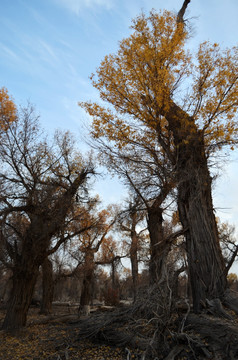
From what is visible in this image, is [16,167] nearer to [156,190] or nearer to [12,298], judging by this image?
[12,298]

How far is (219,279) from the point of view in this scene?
18.1 feet

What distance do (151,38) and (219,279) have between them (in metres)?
7.46

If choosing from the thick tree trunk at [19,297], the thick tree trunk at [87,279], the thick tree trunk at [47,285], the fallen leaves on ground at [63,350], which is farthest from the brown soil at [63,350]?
the thick tree trunk at [87,279]

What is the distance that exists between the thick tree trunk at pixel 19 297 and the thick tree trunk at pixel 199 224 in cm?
537

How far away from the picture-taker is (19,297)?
7.94 meters

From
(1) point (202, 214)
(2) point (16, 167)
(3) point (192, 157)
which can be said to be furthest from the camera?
(2) point (16, 167)

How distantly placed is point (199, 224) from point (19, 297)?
6147 mm

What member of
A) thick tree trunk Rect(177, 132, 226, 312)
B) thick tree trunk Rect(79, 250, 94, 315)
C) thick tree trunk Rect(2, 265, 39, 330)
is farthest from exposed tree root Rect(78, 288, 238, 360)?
thick tree trunk Rect(79, 250, 94, 315)

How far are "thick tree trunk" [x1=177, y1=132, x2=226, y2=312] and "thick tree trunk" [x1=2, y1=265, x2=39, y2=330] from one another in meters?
5.37

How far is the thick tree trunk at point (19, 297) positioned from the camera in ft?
24.9

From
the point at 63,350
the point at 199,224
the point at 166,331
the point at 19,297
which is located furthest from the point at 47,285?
the point at 166,331

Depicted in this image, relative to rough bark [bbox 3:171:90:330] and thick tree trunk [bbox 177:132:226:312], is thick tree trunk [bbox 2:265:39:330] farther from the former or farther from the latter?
thick tree trunk [bbox 177:132:226:312]

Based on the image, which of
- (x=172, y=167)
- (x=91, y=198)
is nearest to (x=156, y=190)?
(x=172, y=167)

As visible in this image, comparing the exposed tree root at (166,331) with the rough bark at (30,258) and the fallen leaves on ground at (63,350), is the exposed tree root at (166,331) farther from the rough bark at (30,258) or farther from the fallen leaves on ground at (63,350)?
the rough bark at (30,258)
